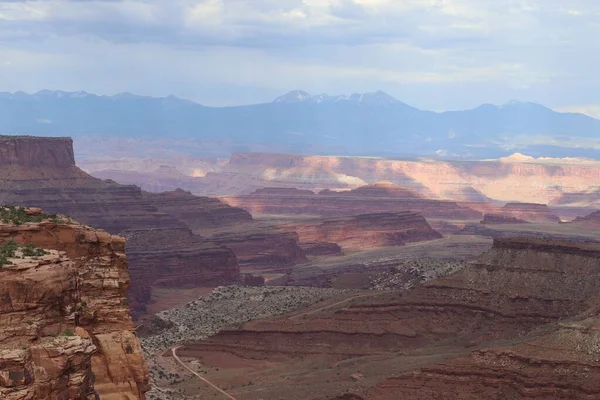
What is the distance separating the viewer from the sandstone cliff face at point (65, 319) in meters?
24.7

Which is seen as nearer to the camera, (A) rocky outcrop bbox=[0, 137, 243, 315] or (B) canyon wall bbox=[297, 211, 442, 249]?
(A) rocky outcrop bbox=[0, 137, 243, 315]

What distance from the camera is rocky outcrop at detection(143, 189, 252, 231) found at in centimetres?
16012

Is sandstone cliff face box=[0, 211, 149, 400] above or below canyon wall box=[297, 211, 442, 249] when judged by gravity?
above

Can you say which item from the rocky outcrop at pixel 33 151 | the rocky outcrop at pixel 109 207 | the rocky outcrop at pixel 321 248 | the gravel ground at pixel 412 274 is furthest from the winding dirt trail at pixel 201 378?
the rocky outcrop at pixel 321 248

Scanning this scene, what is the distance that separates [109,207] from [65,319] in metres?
115

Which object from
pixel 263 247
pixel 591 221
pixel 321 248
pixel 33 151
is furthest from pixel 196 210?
pixel 591 221

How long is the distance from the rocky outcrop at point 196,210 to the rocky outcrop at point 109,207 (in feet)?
10.9

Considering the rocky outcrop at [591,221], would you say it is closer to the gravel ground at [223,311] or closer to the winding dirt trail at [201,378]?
the gravel ground at [223,311]

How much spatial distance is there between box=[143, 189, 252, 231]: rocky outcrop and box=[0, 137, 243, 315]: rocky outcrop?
10.9 ft

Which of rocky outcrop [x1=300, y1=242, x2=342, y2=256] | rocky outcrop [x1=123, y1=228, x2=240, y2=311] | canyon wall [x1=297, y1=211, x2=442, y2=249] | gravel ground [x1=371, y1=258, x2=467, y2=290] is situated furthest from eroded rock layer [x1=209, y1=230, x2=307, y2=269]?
gravel ground [x1=371, y1=258, x2=467, y2=290]

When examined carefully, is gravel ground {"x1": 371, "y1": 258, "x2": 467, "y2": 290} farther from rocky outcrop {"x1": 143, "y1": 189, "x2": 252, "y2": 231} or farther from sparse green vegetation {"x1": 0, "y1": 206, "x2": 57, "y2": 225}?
sparse green vegetation {"x1": 0, "y1": 206, "x2": 57, "y2": 225}

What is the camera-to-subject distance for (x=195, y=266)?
130 m

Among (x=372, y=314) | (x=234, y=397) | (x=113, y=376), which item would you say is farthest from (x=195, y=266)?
(x=113, y=376)

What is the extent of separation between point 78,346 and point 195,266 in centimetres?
10432
